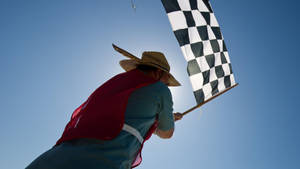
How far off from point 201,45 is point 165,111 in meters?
2.29

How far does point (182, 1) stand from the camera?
134 inches

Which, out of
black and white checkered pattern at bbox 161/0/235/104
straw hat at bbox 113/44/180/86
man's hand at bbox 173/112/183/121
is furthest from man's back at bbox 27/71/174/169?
black and white checkered pattern at bbox 161/0/235/104

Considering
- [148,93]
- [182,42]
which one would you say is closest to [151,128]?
[148,93]

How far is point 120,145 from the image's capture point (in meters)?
1.24

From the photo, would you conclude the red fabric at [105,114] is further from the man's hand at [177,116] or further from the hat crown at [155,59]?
the man's hand at [177,116]

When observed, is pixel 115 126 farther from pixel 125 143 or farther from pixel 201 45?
pixel 201 45

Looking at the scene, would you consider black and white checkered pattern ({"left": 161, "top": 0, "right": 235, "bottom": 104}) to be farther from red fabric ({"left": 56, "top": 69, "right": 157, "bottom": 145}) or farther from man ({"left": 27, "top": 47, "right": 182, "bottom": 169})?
red fabric ({"left": 56, "top": 69, "right": 157, "bottom": 145})

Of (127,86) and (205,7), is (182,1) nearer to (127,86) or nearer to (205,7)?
(205,7)

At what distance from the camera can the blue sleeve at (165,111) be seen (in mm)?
1633

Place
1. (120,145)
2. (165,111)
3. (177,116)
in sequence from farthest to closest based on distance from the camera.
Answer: (177,116) → (165,111) → (120,145)

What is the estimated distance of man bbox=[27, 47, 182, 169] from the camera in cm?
112

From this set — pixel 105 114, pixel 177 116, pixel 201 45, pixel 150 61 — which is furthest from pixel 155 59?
pixel 201 45

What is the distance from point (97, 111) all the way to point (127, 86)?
30 cm

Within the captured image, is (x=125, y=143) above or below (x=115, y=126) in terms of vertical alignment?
below
